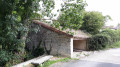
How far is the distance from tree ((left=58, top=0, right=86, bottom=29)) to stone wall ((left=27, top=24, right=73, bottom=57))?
1370mm

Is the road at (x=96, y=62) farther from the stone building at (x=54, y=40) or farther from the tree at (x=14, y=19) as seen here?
the tree at (x=14, y=19)

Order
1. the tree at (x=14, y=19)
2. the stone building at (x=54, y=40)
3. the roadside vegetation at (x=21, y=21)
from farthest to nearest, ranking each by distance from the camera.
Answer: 1. the stone building at (x=54, y=40)
2. the roadside vegetation at (x=21, y=21)
3. the tree at (x=14, y=19)

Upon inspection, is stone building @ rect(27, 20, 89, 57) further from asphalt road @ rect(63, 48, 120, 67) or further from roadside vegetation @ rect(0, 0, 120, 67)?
asphalt road @ rect(63, 48, 120, 67)

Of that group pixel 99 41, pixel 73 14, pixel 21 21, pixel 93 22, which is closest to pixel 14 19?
pixel 21 21

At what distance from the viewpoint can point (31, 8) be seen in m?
8.23

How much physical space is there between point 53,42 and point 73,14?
3.68 meters

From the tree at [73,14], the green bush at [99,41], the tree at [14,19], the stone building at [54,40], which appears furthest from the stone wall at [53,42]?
the green bush at [99,41]

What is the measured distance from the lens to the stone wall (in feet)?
31.7

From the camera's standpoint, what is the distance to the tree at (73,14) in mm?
8734

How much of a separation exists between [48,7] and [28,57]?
5152mm

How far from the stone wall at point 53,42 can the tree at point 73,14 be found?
1370 mm

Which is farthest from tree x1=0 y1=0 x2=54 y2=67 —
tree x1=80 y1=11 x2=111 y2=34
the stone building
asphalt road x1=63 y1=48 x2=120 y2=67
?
tree x1=80 y1=11 x2=111 y2=34

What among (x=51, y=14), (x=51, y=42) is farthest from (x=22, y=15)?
(x=51, y=42)

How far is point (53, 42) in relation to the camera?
1066 cm
